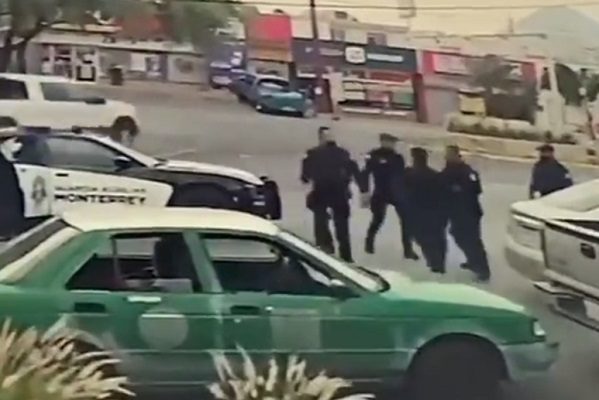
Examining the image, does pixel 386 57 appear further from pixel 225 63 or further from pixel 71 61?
pixel 71 61

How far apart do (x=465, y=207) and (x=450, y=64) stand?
1.24 ft

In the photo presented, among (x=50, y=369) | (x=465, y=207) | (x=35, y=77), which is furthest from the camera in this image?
(x=465, y=207)

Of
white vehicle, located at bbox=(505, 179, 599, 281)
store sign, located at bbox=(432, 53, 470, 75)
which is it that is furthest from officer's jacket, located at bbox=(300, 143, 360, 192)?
white vehicle, located at bbox=(505, 179, 599, 281)

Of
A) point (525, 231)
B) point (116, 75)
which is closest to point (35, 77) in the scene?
point (116, 75)

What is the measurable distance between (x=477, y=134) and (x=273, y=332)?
0.75 metres

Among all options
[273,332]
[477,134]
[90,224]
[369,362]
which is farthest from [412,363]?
[90,224]

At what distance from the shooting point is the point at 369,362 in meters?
3.35

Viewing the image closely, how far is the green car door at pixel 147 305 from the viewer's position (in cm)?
327

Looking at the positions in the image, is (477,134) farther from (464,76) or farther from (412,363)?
(412,363)

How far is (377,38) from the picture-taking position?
3453 millimetres

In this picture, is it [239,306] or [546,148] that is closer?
[239,306]

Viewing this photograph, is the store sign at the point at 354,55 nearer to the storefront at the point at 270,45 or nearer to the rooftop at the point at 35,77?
the storefront at the point at 270,45

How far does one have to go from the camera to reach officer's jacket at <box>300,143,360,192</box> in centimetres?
344

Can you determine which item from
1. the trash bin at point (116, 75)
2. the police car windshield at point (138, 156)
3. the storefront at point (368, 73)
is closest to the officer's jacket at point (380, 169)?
the storefront at point (368, 73)
